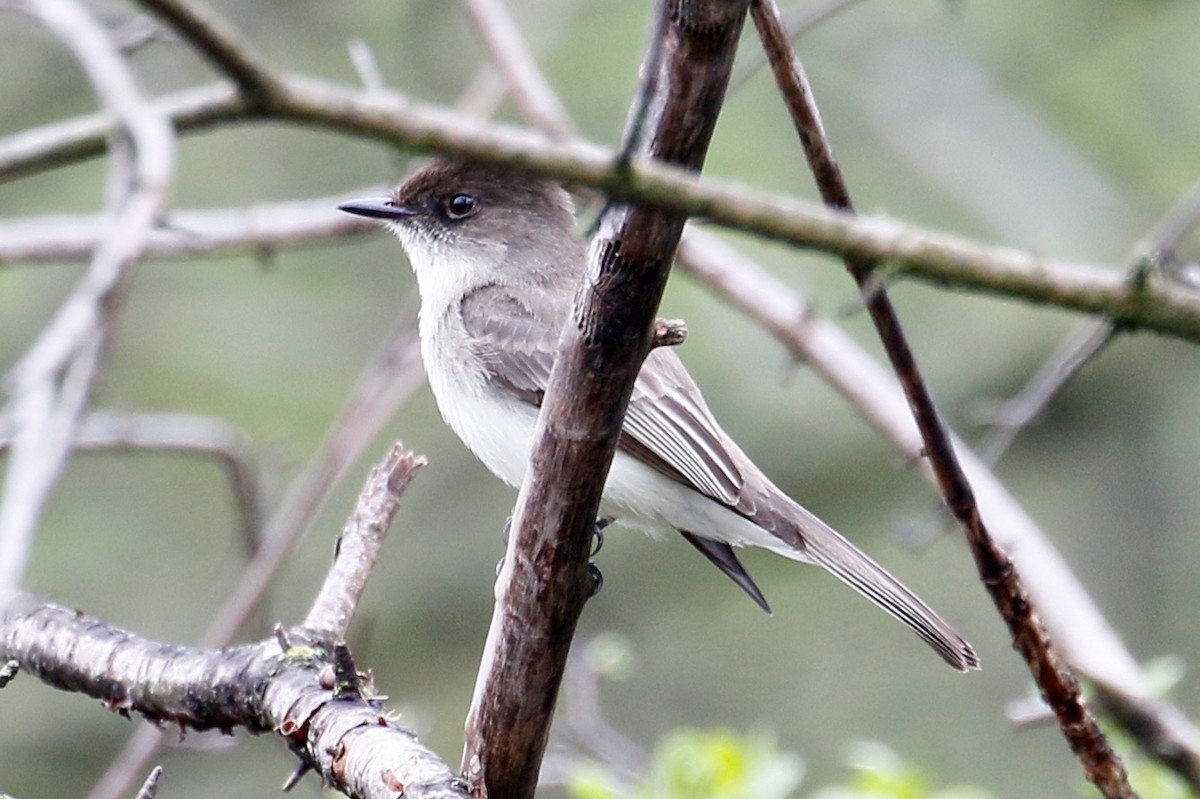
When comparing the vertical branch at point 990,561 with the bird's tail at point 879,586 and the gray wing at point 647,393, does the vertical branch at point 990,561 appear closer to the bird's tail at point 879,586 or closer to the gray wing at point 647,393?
the bird's tail at point 879,586

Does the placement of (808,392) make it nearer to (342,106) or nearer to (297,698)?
(297,698)

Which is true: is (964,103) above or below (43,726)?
above

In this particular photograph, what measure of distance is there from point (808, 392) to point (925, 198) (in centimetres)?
140

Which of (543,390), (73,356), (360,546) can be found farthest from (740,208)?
(543,390)

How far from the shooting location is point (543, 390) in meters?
4.58

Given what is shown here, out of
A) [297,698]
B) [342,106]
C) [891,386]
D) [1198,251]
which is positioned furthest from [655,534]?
[1198,251]

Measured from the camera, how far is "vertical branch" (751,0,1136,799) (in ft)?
8.85

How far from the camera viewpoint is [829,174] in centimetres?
266

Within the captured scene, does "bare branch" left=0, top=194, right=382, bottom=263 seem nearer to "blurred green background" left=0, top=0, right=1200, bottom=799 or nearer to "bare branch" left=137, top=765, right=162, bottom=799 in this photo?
"blurred green background" left=0, top=0, right=1200, bottom=799

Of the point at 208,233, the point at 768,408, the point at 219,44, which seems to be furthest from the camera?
the point at 768,408

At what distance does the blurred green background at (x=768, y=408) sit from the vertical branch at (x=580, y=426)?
4.99 m

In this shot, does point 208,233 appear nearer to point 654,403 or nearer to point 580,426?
point 654,403

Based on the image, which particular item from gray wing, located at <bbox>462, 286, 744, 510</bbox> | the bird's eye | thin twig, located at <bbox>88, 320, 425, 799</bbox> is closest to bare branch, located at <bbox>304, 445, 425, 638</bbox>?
gray wing, located at <bbox>462, 286, 744, 510</bbox>

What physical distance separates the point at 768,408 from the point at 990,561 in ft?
17.3
